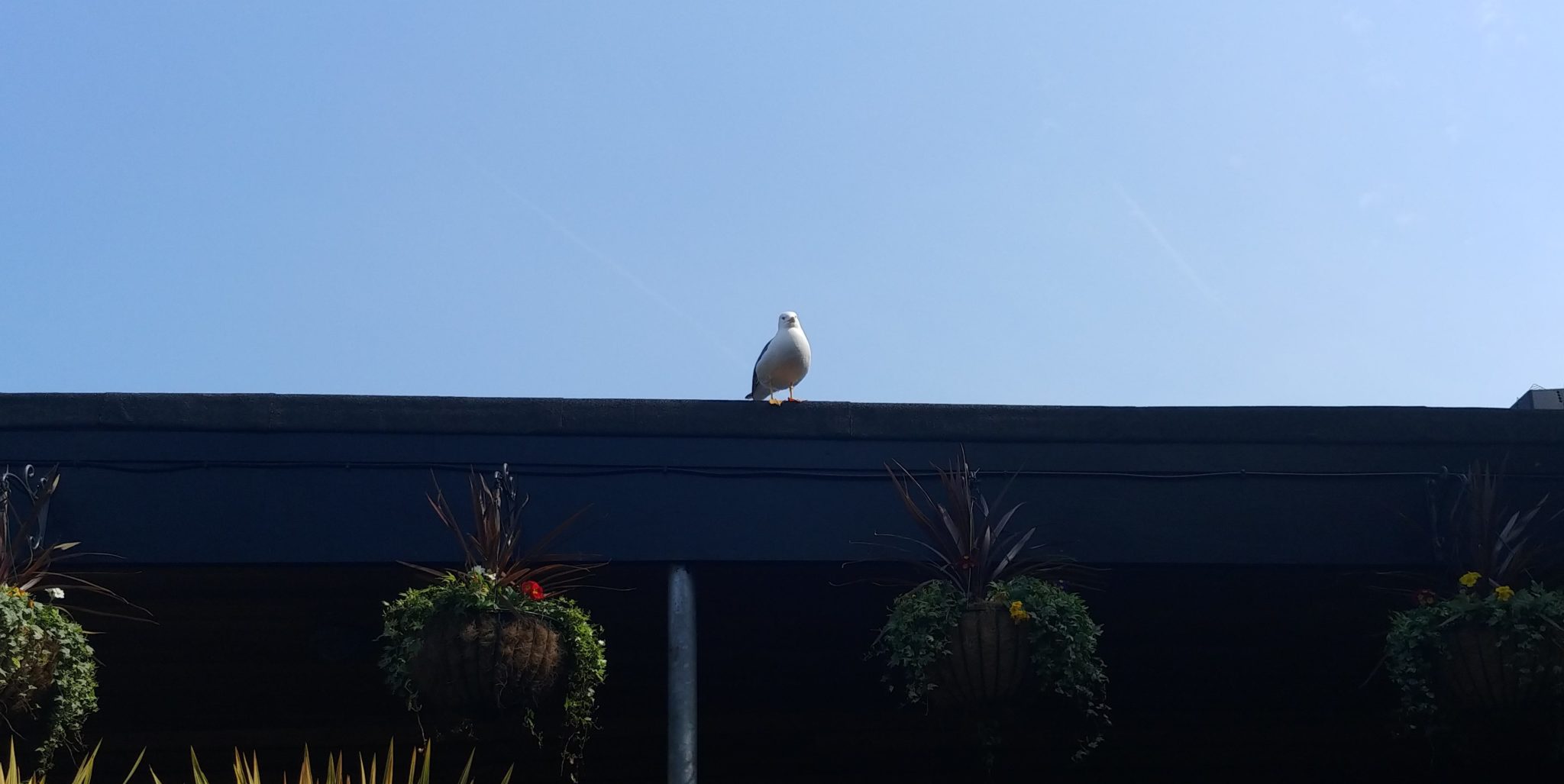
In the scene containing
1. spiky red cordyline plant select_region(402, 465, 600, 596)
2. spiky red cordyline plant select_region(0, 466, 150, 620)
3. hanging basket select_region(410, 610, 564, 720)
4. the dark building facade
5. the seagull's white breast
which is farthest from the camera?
the seagull's white breast

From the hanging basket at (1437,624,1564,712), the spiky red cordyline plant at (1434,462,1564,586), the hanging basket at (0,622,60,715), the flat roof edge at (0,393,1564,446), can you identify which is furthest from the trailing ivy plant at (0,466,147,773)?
the spiky red cordyline plant at (1434,462,1564,586)

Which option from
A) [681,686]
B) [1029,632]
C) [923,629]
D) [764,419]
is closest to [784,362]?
[764,419]

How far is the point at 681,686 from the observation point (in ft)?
18.3

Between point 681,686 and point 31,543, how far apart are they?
2.43 m

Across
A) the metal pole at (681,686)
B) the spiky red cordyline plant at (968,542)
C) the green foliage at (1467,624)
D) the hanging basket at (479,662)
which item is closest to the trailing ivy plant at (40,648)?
the hanging basket at (479,662)

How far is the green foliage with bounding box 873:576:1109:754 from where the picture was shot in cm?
497

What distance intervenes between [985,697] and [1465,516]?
7.04 feet

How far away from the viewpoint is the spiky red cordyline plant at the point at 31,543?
493cm

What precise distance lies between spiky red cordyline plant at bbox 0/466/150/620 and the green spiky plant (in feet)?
8.76

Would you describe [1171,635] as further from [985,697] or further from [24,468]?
[24,468]

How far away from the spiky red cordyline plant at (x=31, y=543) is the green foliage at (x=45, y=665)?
80 millimetres

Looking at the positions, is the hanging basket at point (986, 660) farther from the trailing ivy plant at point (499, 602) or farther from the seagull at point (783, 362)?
the seagull at point (783, 362)

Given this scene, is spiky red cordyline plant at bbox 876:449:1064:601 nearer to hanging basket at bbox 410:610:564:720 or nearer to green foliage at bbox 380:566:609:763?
green foliage at bbox 380:566:609:763

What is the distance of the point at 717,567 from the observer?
235 inches
